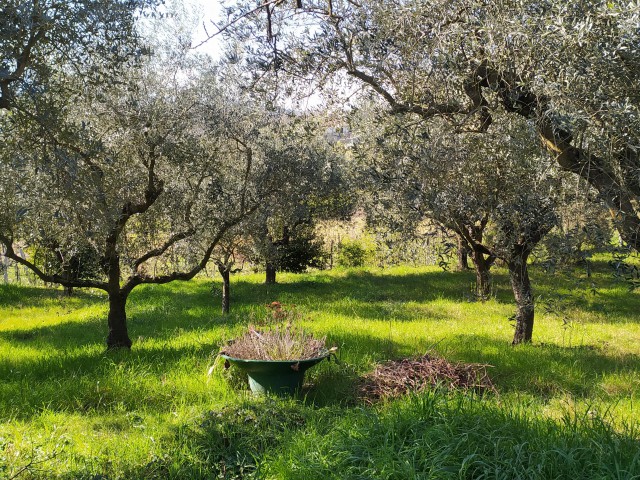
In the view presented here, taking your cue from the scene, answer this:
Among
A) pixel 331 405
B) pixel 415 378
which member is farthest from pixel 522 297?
pixel 331 405

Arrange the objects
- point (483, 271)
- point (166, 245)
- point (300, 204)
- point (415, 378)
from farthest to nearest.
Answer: point (483, 271), point (300, 204), point (166, 245), point (415, 378)

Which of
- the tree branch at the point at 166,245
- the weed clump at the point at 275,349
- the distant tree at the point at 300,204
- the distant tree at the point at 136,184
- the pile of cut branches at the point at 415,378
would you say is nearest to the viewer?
the pile of cut branches at the point at 415,378

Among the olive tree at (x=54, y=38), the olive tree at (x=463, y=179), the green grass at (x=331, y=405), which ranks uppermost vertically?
the olive tree at (x=54, y=38)

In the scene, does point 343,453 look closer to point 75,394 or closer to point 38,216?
point 75,394

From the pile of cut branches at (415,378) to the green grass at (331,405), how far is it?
263 mm

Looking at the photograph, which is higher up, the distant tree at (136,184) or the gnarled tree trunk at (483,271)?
the distant tree at (136,184)

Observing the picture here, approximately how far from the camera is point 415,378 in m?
6.69

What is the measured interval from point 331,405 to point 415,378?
41.0 inches

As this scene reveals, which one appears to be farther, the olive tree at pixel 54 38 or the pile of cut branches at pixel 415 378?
the pile of cut branches at pixel 415 378

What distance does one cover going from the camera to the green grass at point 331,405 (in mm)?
4219

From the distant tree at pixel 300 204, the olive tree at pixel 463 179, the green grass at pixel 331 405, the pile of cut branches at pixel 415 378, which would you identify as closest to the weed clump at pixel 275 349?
the green grass at pixel 331 405

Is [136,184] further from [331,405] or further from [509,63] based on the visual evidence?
[509,63]

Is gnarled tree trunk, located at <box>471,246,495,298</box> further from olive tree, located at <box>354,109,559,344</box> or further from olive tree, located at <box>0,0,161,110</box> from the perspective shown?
olive tree, located at <box>0,0,161,110</box>

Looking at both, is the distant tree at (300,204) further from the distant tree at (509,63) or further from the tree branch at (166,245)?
the distant tree at (509,63)
